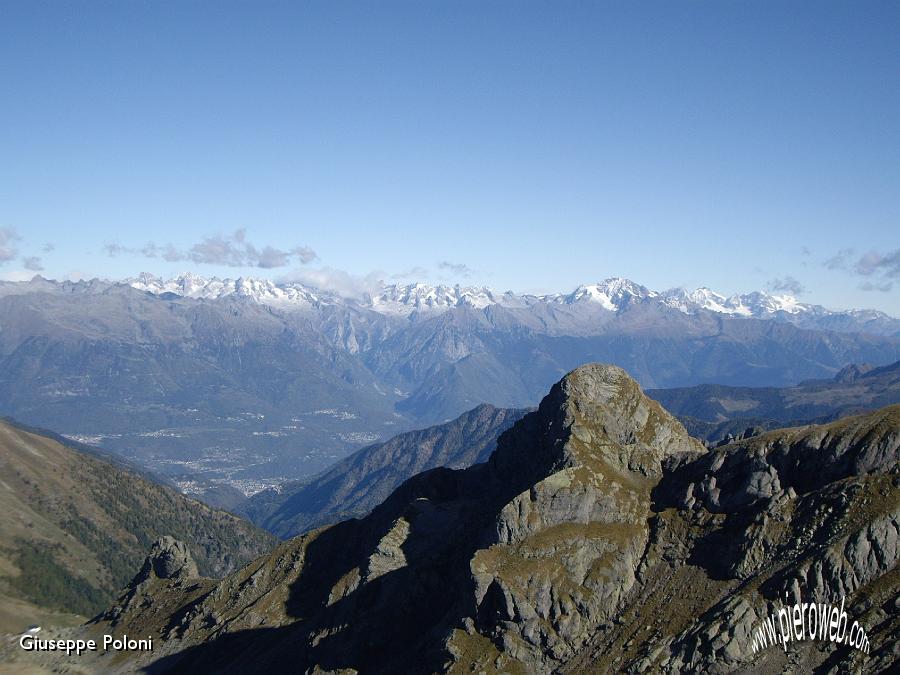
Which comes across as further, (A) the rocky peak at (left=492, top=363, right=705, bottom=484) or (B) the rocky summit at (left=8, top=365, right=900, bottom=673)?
(A) the rocky peak at (left=492, top=363, right=705, bottom=484)

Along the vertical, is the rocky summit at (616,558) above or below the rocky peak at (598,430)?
below

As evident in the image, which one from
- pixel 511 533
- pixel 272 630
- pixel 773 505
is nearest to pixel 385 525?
pixel 272 630

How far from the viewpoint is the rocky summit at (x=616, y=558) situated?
96.2m

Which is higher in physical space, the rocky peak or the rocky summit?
the rocky peak

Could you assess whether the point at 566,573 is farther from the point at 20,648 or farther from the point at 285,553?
the point at 20,648

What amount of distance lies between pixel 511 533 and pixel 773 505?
1487 inches

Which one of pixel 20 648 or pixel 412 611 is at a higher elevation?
pixel 412 611

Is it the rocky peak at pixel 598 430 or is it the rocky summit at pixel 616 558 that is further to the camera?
the rocky peak at pixel 598 430

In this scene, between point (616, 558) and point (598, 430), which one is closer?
point (616, 558)

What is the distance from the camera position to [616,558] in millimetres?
114000

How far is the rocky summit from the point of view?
316ft

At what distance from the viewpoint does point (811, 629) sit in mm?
92938

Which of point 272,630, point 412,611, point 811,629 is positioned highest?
point 811,629

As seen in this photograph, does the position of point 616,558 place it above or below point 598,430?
below
